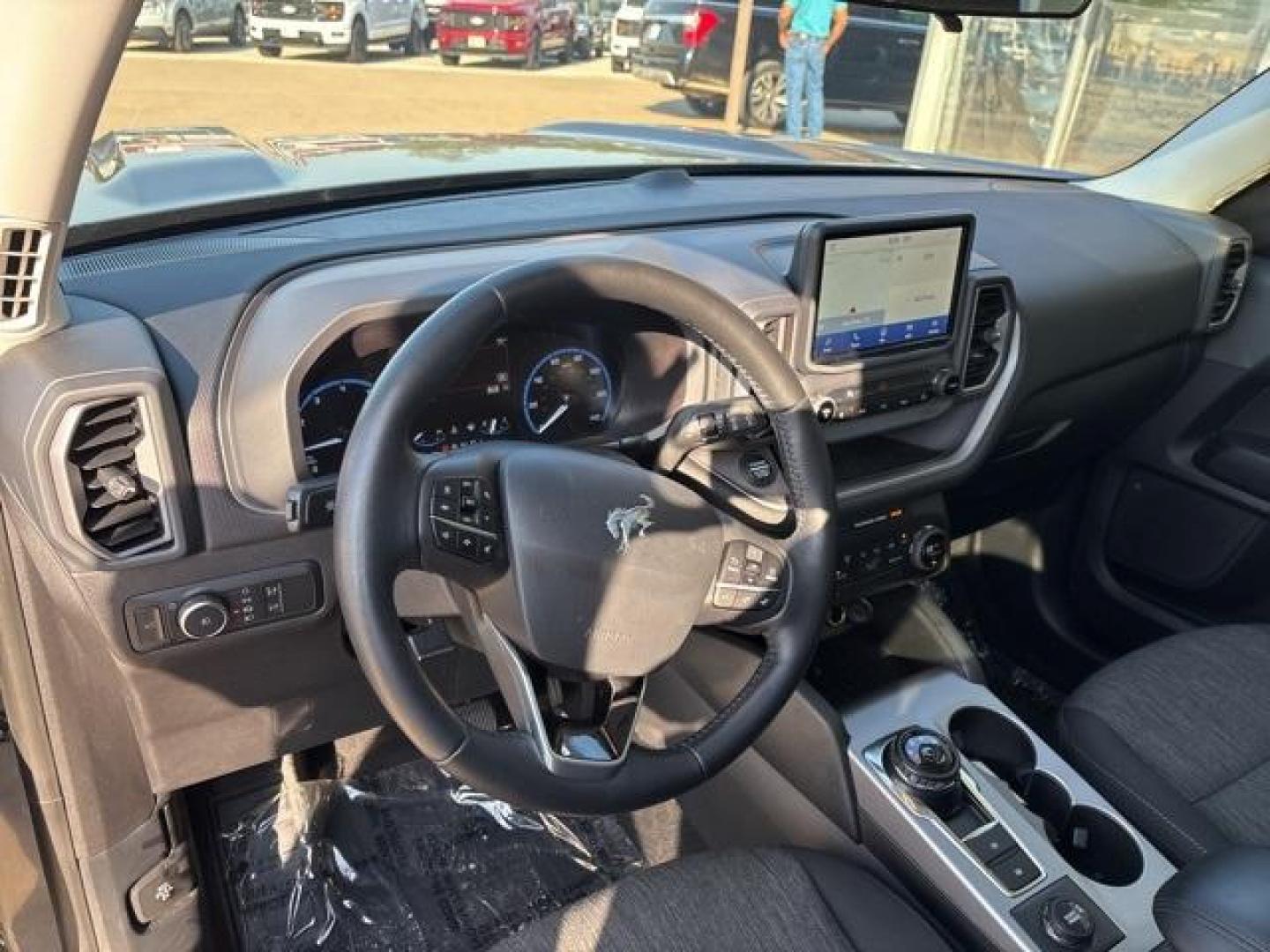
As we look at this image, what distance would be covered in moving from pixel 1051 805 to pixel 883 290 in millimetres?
888

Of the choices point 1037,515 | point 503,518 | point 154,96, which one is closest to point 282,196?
point 503,518

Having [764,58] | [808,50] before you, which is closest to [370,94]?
[808,50]

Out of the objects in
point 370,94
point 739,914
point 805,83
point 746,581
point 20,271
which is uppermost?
point 20,271

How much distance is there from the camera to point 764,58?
21.7 feet

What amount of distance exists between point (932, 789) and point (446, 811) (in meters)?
1.05

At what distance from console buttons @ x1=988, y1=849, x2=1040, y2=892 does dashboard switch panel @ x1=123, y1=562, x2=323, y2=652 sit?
Result: 1.05 meters

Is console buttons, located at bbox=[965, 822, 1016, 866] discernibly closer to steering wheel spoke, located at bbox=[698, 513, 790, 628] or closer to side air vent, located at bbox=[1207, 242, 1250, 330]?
steering wheel spoke, located at bbox=[698, 513, 790, 628]

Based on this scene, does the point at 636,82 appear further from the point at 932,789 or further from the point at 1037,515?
the point at 932,789

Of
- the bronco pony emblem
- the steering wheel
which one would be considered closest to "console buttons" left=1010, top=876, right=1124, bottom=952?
the steering wheel

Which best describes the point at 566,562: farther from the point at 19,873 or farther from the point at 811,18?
the point at 811,18

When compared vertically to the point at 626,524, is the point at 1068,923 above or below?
below

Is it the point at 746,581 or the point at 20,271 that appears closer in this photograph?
the point at 20,271

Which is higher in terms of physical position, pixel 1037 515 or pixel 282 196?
pixel 282 196

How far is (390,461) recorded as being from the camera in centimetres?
114
